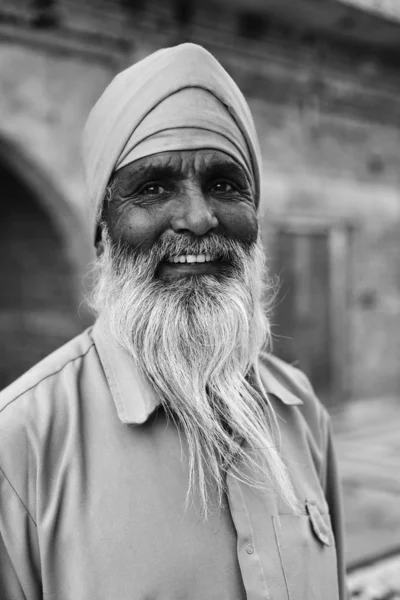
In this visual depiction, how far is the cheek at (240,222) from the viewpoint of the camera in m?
1.56

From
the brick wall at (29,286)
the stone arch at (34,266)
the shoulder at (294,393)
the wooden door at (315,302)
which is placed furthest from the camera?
the wooden door at (315,302)

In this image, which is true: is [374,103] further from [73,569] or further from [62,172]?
[73,569]

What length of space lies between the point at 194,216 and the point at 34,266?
3949 millimetres

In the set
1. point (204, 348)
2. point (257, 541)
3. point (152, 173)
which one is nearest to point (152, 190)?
point (152, 173)

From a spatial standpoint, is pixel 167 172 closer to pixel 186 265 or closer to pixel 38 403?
pixel 186 265

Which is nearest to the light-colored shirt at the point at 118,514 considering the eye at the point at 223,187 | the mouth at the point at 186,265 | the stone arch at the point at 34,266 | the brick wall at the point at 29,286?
the mouth at the point at 186,265

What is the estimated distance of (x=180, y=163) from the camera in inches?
59.5

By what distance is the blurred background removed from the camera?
15.4 ft

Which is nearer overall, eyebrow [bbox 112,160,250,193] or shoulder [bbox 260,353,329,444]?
eyebrow [bbox 112,160,250,193]

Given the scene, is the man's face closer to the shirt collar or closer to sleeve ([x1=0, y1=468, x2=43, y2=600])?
the shirt collar

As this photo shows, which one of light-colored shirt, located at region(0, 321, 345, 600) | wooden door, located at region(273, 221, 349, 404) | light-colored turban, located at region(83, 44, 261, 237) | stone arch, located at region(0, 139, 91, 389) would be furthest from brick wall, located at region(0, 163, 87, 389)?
light-colored shirt, located at region(0, 321, 345, 600)

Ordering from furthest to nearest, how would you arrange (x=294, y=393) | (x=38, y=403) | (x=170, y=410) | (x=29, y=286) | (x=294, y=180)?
(x=294, y=180)
(x=29, y=286)
(x=294, y=393)
(x=170, y=410)
(x=38, y=403)

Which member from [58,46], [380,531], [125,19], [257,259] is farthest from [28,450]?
[125,19]

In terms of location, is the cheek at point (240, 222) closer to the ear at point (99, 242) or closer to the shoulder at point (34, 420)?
A: the ear at point (99, 242)
